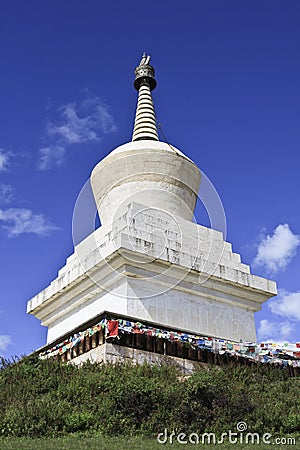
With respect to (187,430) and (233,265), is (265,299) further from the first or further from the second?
(187,430)

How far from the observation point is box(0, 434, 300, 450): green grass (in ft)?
21.3

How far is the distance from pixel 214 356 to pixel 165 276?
128 inches

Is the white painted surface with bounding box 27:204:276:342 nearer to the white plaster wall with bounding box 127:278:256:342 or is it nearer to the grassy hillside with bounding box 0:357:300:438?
the white plaster wall with bounding box 127:278:256:342

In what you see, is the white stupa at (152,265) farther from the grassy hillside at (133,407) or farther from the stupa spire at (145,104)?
the grassy hillside at (133,407)

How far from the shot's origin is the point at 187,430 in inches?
310

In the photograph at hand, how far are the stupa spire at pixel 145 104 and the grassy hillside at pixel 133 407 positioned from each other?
12.3 meters

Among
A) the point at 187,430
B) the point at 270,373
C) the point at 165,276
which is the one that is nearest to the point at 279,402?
the point at 187,430

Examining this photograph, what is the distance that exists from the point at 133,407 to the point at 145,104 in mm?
15653

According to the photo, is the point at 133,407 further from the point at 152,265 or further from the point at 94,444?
the point at 152,265

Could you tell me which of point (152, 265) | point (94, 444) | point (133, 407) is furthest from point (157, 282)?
point (94, 444)

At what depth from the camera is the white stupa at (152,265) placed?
15.5 m

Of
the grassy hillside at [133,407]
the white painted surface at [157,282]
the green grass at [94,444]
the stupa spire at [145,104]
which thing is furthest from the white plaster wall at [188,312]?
the green grass at [94,444]

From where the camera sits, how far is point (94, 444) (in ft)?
22.1

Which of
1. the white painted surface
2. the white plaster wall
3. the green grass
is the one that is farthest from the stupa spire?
the green grass
